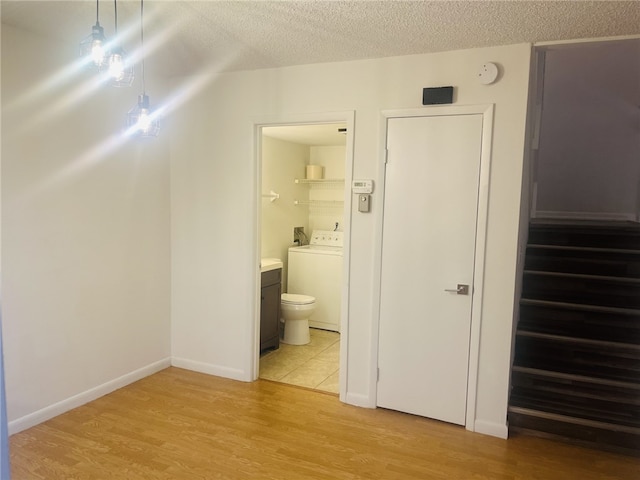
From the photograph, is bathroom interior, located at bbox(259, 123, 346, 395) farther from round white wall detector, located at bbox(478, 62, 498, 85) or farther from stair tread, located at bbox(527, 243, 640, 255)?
stair tread, located at bbox(527, 243, 640, 255)

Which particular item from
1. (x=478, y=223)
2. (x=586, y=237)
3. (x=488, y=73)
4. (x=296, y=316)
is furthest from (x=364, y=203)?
(x=586, y=237)

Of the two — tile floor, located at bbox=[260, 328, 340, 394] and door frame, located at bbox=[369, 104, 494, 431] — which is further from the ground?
door frame, located at bbox=[369, 104, 494, 431]

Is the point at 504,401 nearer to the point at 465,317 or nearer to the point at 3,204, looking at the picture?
the point at 465,317

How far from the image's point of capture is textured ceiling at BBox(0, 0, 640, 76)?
2.31 metres

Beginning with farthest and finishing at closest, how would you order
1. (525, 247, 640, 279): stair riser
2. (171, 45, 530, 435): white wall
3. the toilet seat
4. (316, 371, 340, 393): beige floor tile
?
the toilet seat
(525, 247, 640, 279): stair riser
(316, 371, 340, 393): beige floor tile
(171, 45, 530, 435): white wall

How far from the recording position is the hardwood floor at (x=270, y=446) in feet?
8.27

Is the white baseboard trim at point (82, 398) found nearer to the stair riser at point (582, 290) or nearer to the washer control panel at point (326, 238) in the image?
the washer control panel at point (326, 238)

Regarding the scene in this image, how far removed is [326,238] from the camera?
5.75 m

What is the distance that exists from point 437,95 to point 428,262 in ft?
3.56

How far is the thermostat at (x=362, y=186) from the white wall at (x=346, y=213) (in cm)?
5

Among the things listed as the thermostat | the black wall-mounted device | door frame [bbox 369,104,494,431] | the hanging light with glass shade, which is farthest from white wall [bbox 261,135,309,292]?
the hanging light with glass shade

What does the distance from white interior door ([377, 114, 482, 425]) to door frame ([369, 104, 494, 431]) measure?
0.03 metres

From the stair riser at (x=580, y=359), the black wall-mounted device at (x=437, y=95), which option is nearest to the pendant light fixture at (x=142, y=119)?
the black wall-mounted device at (x=437, y=95)

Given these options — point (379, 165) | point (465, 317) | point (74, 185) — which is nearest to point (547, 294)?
point (465, 317)
